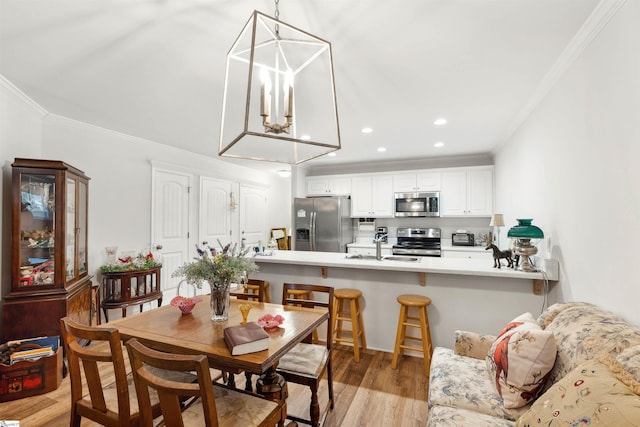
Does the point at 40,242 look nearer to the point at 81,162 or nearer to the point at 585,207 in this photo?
the point at 81,162

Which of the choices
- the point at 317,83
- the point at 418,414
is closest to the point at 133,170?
the point at 317,83

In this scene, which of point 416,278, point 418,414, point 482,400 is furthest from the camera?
point 416,278

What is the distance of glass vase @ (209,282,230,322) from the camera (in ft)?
5.79

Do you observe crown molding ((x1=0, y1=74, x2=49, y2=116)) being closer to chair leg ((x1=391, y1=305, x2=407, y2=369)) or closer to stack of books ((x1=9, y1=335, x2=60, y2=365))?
stack of books ((x1=9, y1=335, x2=60, y2=365))

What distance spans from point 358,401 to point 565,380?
4.78 feet

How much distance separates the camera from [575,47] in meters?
1.90

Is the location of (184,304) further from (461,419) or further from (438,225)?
(438,225)

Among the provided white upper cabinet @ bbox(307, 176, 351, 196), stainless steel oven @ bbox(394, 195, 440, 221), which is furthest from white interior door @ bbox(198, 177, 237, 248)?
stainless steel oven @ bbox(394, 195, 440, 221)

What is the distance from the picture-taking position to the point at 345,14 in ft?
5.32

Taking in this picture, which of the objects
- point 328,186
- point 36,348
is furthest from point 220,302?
point 328,186

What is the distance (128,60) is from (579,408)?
304 centimetres

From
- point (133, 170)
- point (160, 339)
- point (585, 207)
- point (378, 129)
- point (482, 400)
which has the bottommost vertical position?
point (482, 400)

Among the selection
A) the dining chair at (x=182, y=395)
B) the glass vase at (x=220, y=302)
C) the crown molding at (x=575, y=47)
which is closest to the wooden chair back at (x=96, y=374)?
the dining chair at (x=182, y=395)

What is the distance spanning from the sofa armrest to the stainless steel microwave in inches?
133
